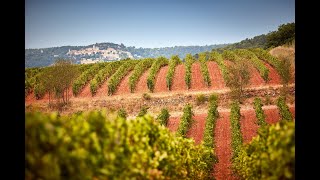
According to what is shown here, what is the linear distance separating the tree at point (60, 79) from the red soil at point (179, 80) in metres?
12.6

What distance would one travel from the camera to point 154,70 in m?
41.6

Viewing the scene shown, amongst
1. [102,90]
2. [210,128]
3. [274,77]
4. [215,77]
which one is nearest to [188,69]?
[215,77]

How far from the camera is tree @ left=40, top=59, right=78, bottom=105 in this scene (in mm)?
36312

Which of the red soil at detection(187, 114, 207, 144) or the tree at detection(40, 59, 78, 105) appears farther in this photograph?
the tree at detection(40, 59, 78, 105)

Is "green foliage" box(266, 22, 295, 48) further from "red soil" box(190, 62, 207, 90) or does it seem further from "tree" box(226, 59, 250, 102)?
"tree" box(226, 59, 250, 102)

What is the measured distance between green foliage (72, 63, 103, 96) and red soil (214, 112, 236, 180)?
21.2 metres

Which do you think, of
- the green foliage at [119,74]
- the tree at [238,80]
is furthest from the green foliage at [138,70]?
the tree at [238,80]

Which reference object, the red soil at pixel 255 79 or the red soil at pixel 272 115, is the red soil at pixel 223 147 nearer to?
the red soil at pixel 272 115

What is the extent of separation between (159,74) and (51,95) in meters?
14.4

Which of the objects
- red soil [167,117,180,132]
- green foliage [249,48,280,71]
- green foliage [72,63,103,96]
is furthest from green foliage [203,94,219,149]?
green foliage [72,63,103,96]

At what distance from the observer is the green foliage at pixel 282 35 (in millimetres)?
59431

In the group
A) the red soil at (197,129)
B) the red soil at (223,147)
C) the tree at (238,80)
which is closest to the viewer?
the red soil at (223,147)

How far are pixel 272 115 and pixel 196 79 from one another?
15.6 metres
